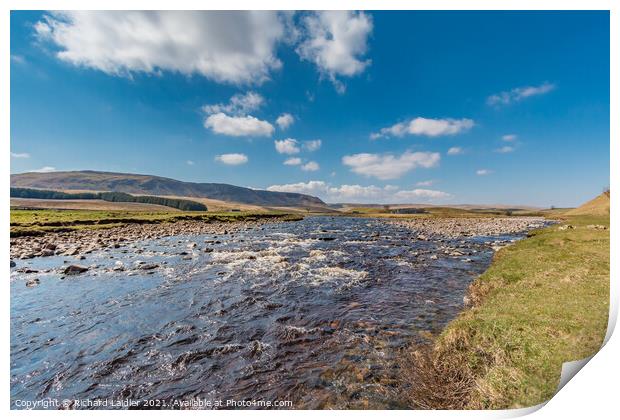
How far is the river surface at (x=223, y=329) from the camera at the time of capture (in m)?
7.81

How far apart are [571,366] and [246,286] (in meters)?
15.1

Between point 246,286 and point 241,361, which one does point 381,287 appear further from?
point 241,361

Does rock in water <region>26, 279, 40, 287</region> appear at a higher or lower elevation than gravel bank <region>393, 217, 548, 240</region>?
lower

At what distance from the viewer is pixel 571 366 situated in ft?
24.6

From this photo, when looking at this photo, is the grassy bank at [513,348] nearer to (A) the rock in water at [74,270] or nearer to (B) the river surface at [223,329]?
(B) the river surface at [223,329]

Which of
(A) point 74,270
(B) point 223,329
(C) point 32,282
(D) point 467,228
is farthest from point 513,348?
(D) point 467,228

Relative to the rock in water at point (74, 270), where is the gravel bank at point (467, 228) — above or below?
above

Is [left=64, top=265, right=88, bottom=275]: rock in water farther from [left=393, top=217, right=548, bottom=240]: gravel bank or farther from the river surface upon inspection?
[left=393, top=217, right=548, bottom=240]: gravel bank

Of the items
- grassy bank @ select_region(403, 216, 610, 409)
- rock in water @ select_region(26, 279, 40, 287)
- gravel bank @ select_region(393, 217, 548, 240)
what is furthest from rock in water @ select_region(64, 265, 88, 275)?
gravel bank @ select_region(393, 217, 548, 240)

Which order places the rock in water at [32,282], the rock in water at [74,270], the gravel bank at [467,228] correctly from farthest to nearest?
1. the gravel bank at [467,228]
2. the rock in water at [74,270]
3. the rock in water at [32,282]

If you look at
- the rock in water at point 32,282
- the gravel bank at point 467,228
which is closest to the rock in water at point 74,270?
the rock in water at point 32,282

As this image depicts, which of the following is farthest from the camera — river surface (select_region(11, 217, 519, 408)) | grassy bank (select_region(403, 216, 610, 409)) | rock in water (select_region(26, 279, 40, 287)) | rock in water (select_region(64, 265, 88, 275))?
rock in water (select_region(64, 265, 88, 275))

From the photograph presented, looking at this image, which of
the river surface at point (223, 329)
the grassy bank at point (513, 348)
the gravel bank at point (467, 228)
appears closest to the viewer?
the grassy bank at point (513, 348)

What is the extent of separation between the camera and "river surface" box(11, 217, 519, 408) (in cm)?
781
